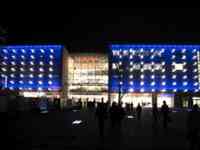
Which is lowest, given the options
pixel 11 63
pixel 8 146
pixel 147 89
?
pixel 8 146

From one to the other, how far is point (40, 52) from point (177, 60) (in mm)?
39047

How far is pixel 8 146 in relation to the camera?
12977 millimetres

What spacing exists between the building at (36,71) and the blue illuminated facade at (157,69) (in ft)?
50.4

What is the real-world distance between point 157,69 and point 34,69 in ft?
113

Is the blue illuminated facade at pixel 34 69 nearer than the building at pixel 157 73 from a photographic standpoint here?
No

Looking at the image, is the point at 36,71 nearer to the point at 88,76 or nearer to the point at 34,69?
the point at 34,69

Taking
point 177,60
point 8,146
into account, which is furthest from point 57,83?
point 8,146

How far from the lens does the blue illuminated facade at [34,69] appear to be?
113 meters

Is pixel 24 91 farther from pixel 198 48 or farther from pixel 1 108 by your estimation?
pixel 1 108

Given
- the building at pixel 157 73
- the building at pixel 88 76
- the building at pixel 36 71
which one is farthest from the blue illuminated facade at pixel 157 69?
the building at pixel 36 71

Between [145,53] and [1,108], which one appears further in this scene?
[145,53]

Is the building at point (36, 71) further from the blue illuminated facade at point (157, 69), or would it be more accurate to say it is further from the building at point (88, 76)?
the blue illuminated facade at point (157, 69)

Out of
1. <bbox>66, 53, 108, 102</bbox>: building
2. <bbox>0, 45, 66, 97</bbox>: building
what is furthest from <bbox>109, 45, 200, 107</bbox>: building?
<bbox>0, 45, 66, 97</bbox>: building

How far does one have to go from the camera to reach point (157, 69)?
112750mm
